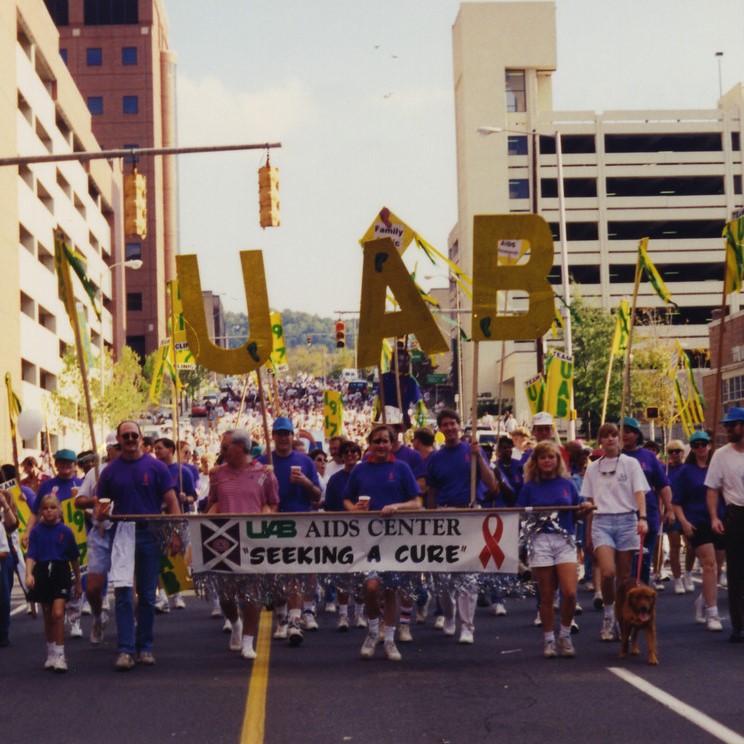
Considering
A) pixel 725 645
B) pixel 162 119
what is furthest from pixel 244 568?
pixel 162 119

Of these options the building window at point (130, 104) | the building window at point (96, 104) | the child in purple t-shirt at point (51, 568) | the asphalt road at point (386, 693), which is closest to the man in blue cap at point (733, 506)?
the asphalt road at point (386, 693)

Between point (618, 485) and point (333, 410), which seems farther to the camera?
point (333, 410)

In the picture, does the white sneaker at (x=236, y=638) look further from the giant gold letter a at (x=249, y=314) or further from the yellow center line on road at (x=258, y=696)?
the giant gold letter a at (x=249, y=314)

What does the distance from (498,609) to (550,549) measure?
12.9 feet

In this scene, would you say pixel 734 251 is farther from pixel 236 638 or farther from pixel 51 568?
pixel 51 568

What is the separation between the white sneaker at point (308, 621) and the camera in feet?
46.5

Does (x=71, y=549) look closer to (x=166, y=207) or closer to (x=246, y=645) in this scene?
(x=246, y=645)

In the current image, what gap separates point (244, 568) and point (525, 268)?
3467 millimetres

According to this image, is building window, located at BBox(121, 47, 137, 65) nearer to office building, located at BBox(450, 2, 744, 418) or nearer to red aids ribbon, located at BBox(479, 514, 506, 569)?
office building, located at BBox(450, 2, 744, 418)

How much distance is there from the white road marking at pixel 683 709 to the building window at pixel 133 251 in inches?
4225

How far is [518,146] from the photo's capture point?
10162 centimetres

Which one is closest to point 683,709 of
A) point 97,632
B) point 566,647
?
point 566,647

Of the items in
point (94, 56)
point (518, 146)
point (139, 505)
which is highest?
point (94, 56)

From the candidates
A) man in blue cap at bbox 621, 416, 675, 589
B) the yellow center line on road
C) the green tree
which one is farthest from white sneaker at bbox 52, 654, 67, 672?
the green tree
